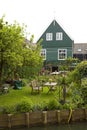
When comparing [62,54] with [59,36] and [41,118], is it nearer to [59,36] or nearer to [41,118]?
[59,36]

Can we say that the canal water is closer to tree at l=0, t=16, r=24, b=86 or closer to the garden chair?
tree at l=0, t=16, r=24, b=86

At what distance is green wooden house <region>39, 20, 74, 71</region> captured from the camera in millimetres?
46938

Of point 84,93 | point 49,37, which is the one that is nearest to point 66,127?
point 84,93

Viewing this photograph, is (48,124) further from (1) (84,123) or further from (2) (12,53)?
(2) (12,53)

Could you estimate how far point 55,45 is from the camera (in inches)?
1873

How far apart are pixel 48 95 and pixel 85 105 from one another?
544 centimetres

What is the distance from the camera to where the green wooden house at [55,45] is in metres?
46.9

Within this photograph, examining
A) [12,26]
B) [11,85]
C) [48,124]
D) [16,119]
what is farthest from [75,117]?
[11,85]

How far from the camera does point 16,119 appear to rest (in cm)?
1522

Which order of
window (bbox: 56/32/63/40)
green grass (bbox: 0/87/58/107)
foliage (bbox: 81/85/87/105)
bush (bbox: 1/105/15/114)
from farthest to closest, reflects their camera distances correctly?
window (bbox: 56/32/63/40) < green grass (bbox: 0/87/58/107) < foliage (bbox: 81/85/87/105) < bush (bbox: 1/105/15/114)

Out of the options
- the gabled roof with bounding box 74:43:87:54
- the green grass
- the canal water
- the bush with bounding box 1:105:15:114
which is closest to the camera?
the canal water

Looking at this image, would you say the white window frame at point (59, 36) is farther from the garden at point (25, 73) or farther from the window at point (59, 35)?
the garden at point (25, 73)

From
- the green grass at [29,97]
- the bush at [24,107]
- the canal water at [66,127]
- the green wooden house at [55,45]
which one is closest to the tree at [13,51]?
the green grass at [29,97]

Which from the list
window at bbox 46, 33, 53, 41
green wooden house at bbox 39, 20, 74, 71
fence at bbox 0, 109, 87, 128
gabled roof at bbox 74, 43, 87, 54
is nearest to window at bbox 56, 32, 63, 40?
green wooden house at bbox 39, 20, 74, 71
